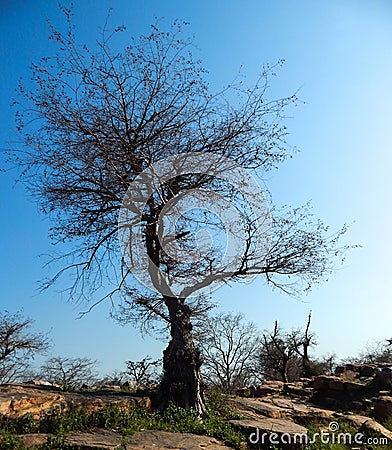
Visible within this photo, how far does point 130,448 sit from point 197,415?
244 cm

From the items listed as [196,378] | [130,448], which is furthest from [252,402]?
[130,448]

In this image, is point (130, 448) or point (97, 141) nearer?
point (130, 448)

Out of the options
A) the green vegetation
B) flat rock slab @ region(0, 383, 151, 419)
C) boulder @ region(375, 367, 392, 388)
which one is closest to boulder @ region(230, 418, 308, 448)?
the green vegetation

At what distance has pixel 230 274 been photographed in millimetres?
9398

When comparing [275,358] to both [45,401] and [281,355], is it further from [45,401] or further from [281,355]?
[45,401]

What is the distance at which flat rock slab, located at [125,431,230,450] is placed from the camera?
5973 millimetres

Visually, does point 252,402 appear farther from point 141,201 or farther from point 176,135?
point 176,135

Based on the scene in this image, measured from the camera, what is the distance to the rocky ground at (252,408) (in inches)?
241

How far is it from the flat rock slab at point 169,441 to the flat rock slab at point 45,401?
1.13 m

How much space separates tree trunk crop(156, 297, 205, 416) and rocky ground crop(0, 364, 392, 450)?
0.58 meters

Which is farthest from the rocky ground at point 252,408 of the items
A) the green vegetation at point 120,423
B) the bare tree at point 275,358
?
the bare tree at point 275,358

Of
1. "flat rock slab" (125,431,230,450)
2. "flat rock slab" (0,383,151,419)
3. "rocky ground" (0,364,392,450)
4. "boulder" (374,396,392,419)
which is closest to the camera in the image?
"flat rock slab" (125,431,230,450)

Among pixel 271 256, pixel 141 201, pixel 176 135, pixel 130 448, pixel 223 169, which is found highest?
pixel 176 135

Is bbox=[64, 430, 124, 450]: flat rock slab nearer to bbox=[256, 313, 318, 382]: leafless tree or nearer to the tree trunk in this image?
the tree trunk
